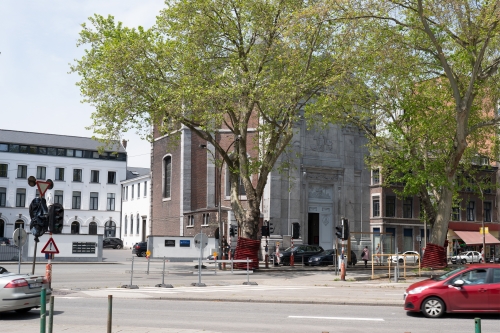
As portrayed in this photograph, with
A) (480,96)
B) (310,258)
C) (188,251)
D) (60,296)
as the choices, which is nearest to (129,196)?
(188,251)

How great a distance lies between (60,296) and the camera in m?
19.8

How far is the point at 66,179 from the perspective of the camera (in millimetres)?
80625

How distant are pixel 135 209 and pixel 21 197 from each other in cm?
1480

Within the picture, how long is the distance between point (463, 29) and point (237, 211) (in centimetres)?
1468

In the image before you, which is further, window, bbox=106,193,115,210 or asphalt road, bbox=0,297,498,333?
window, bbox=106,193,115,210

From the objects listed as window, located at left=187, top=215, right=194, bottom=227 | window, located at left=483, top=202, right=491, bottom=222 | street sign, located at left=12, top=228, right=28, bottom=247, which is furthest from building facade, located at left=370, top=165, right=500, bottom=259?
street sign, located at left=12, top=228, right=28, bottom=247

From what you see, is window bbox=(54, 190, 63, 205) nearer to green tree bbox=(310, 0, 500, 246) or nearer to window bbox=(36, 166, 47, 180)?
window bbox=(36, 166, 47, 180)

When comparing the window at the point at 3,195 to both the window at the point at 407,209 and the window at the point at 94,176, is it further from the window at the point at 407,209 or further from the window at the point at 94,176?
the window at the point at 407,209

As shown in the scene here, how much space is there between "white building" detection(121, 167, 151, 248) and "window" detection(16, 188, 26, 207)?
40.5 ft

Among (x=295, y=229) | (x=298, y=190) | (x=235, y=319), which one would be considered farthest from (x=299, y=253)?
(x=235, y=319)

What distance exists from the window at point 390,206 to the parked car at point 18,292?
50.2 meters

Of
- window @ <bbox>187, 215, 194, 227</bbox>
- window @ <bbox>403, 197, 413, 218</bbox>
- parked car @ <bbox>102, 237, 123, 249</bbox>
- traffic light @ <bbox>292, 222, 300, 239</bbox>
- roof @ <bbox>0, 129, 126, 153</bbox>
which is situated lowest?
parked car @ <bbox>102, 237, 123, 249</bbox>

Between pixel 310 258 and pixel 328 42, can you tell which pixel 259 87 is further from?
pixel 310 258

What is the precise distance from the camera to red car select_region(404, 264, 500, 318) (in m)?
14.8
